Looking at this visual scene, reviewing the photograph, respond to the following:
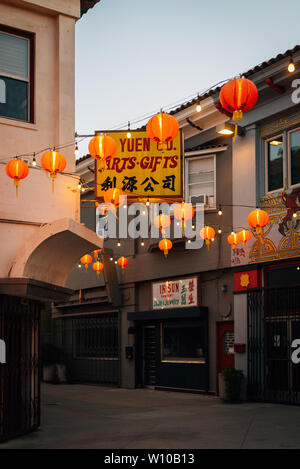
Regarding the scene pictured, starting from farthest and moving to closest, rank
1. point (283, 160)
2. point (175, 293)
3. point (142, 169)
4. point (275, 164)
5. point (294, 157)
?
point (175, 293), point (275, 164), point (283, 160), point (294, 157), point (142, 169)

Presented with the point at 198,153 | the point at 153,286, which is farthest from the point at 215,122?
the point at 153,286

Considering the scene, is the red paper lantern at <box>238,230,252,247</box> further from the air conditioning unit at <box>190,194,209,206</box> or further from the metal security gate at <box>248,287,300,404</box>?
the air conditioning unit at <box>190,194,209,206</box>

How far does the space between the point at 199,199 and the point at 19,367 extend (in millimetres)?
10384

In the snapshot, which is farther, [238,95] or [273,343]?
[273,343]

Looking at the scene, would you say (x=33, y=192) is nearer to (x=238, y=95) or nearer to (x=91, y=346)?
(x=238, y=95)

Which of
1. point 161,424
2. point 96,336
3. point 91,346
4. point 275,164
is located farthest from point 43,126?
point 91,346

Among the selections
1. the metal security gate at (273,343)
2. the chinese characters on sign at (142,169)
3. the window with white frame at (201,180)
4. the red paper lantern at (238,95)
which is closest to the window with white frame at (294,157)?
the metal security gate at (273,343)

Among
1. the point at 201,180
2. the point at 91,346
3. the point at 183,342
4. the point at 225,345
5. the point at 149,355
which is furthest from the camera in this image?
the point at 91,346

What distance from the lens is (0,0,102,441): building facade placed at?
12.1 metres

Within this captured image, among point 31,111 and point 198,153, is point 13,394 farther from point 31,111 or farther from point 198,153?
point 198,153

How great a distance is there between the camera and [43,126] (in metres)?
12.9

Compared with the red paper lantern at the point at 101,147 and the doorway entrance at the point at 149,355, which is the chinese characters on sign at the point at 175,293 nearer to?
the doorway entrance at the point at 149,355

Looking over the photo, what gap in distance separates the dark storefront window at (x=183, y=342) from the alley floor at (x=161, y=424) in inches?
54.0

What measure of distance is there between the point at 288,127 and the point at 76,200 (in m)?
7.71
